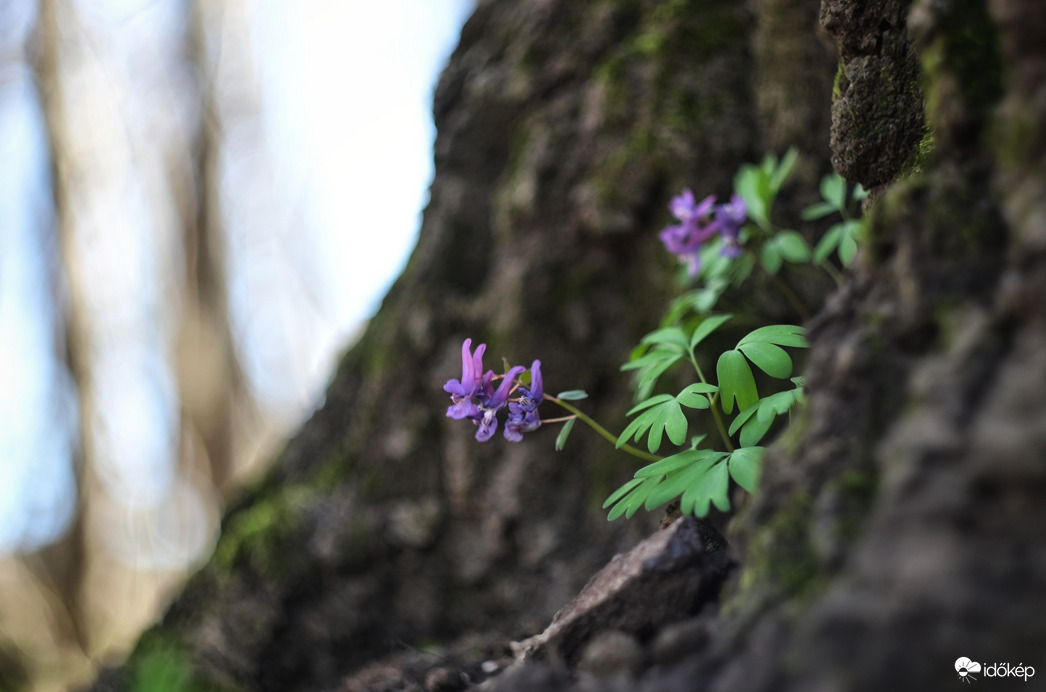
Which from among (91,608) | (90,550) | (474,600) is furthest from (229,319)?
(474,600)

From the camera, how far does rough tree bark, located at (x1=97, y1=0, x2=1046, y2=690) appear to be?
2.35 feet

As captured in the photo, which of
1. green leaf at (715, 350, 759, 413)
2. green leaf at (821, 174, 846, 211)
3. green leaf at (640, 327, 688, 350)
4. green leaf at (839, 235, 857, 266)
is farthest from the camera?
green leaf at (821, 174, 846, 211)

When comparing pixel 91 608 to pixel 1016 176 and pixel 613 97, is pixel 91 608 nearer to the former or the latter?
pixel 613 97

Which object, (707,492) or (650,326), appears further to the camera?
(650,326)

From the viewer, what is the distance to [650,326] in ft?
8.86

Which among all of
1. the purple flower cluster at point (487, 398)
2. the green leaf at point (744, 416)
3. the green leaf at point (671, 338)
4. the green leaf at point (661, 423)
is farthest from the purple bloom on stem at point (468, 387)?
the green leaf at point (744, 416)

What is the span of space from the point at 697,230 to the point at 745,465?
1242 millimetres

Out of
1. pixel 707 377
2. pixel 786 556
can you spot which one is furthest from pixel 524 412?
A: pixel 707 377

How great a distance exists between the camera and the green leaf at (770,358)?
139 cm

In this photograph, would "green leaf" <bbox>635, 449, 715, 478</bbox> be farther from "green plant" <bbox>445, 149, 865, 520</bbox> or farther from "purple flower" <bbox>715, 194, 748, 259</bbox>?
"purple flower" <bbox>715, 194, 748, 259</bbox>

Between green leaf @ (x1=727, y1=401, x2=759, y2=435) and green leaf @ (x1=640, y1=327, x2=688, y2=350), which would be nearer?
green leaf @ (x1=727, y1=401, x2=759, y2=435)

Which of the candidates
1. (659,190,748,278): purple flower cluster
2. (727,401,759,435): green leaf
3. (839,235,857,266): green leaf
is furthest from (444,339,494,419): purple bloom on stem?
(839,235,857,266): green leaf

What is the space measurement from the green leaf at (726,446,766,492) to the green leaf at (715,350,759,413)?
Answer: 14 centimetres

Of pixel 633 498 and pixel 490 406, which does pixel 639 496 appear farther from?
pixel 490 406
